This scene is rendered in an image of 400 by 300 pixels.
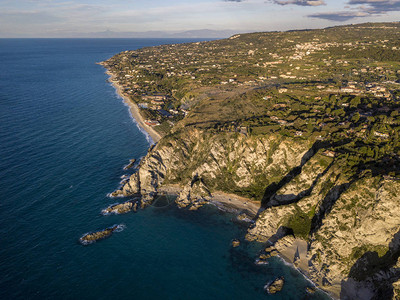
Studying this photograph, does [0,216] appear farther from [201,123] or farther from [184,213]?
[201,123]

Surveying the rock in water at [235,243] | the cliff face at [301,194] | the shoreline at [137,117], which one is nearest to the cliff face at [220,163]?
the cliff face at [301,194]

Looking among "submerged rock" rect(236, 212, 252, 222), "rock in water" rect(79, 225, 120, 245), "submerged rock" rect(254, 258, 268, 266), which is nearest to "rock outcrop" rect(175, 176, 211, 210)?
"submerged rock" rect(236, 212, 252, 222)

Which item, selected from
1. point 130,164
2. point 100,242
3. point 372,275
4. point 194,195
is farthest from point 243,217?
point 130,164

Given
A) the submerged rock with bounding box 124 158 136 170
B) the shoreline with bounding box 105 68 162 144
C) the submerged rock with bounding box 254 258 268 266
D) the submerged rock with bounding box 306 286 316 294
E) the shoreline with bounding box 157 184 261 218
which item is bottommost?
the submerged rock with bounding box 306 286 316 294

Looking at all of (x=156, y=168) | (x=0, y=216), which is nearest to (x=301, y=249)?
(x=156, y=168)

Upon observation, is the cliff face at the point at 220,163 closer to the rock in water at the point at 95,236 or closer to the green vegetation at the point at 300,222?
the green vegetation at the point at 300,222

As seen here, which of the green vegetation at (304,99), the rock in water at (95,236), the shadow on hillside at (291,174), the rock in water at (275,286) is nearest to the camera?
the rock in water at (275,286)

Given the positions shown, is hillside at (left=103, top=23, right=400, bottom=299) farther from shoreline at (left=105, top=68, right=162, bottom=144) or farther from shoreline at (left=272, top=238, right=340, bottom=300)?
shoreline at (left=105, top=68, right=162, bottom=144)

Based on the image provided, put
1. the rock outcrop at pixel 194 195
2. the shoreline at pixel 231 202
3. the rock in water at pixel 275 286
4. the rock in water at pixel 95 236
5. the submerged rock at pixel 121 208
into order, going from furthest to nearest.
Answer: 1. the rock outcrop at pixel 194 195
2. the shoreline at pixel 231 202
3. the submerged rock at pixel 121 208
4. the rock in water at pixel 95 236
5. the rock in water at pixel 275 286
